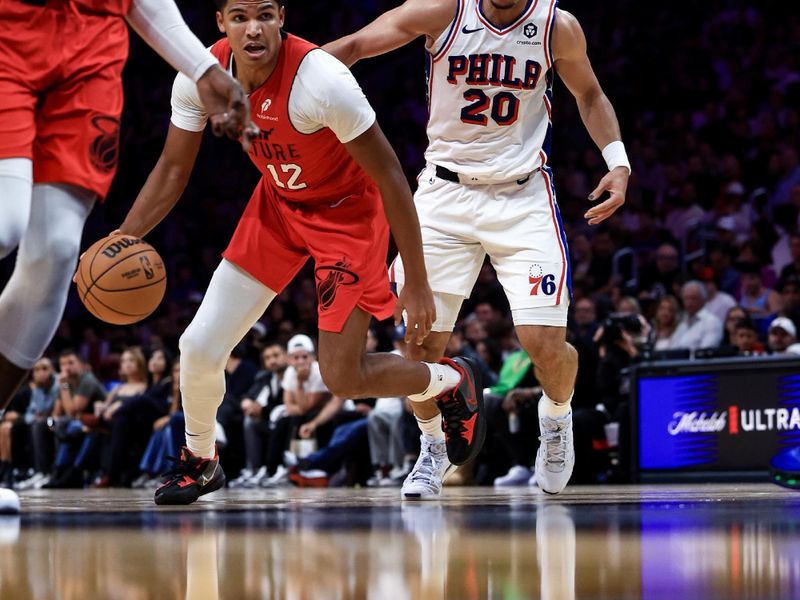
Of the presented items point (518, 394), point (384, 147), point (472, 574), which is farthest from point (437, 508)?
point (518, 394)

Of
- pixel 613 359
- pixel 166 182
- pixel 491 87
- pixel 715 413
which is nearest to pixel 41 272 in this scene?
pixel 166 182

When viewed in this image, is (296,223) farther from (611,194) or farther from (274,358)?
(274,358)

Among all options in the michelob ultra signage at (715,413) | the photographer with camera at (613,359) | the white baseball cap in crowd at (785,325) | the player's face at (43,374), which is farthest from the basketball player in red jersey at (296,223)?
the player's face at (43,374)

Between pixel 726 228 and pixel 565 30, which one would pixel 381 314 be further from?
pixel 726 228

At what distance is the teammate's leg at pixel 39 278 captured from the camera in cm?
296

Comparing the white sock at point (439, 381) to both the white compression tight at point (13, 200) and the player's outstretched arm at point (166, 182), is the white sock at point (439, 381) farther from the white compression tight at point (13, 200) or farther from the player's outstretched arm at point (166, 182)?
the white compression tight at point (13, 200)

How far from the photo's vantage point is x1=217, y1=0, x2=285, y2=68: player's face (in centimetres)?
392

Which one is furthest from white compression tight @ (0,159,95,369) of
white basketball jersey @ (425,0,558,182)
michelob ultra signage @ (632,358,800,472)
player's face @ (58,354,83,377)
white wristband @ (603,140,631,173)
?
player's face @ (58,354,83,377)

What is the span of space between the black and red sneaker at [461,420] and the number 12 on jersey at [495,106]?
38.0 inches

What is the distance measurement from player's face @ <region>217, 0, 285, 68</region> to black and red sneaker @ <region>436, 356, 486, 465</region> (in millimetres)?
1419

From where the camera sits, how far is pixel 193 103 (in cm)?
406

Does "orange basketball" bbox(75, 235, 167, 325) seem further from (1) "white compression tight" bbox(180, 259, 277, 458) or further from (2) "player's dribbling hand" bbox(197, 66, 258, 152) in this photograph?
(2) "player's dribbling hand" bbox(197, 66, 258, 152)

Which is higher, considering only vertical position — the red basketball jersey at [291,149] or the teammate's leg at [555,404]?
the red basketball jersey at [291,149]

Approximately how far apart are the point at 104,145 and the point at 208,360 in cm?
121
